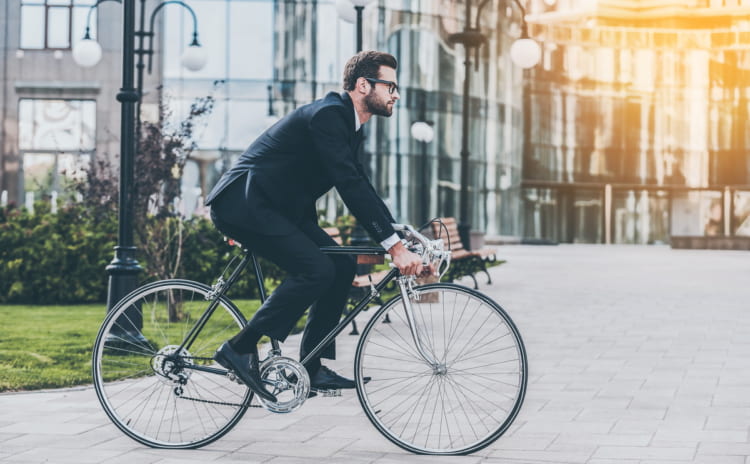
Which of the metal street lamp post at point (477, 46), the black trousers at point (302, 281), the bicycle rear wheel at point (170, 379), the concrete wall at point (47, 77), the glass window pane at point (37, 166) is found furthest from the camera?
the concrete wall at point (47, 77)

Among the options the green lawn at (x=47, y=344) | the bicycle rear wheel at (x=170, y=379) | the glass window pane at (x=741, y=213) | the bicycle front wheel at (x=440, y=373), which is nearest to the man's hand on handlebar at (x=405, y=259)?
the bicycle front wheel at (x=440, y=373)

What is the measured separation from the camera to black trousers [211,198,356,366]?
17.6 ft

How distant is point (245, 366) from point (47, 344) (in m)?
5.38

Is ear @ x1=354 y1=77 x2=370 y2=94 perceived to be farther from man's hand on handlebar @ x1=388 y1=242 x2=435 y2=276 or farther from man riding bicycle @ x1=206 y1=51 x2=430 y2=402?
man's hand on handlebar @ x1=388 y1=242 x2=435 y2=276

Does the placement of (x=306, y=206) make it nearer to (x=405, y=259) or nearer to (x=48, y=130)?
(x=405, y=259)

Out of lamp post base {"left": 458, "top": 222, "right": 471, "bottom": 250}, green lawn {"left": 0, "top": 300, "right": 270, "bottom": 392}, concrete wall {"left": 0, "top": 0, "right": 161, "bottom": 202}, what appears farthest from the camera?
concrete wall {"left": 0, "top": 0, "right": 161, "bottom": 202}

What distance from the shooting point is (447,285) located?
521cm

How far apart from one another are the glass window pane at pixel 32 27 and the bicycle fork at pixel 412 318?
43.2 metres

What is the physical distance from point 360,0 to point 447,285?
350 inches

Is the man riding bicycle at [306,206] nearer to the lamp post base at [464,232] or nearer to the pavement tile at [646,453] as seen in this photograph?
the pavement tile at [646,453]

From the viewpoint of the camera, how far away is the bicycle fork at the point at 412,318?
5.39 m

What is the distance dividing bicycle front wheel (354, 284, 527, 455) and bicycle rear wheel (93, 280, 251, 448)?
2.14 ft

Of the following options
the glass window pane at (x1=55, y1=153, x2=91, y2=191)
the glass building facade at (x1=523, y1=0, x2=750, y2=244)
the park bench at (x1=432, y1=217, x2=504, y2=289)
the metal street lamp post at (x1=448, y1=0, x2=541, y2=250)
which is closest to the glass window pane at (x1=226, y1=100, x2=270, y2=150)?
the glass window pane at (x1=55, y1=153, x2=91, y2=191)

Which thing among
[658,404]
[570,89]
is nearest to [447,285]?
[658,404]
